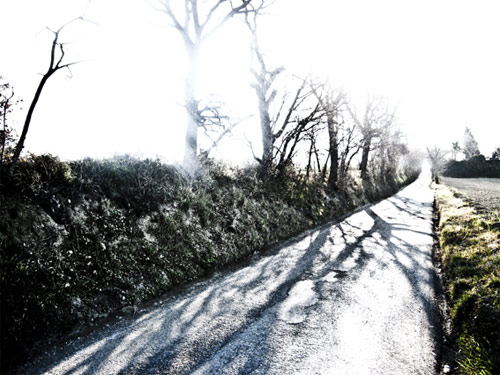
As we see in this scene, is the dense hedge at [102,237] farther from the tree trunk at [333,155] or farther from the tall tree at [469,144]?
the tall tree at [469,144]

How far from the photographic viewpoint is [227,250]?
732cm

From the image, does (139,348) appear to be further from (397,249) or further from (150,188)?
(397,249)

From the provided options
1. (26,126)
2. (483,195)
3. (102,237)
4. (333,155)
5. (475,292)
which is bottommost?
(475,292)

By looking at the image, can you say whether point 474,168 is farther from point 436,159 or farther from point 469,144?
point 469,144

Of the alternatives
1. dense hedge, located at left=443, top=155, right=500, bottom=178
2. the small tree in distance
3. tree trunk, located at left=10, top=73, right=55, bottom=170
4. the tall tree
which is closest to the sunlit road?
tree trunk, located at left=10, top=73, right=55, bottom=170

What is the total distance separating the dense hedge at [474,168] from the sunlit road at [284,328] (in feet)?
195

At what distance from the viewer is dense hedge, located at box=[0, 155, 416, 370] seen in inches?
153

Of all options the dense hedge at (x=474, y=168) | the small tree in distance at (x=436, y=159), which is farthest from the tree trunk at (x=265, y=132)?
the dense hedge at (x=474, y=168)

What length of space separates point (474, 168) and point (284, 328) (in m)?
64.8

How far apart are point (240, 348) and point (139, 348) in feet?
4.35

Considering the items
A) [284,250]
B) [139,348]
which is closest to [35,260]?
[139,348]

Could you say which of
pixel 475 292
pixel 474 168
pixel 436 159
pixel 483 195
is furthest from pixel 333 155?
pixel 474 168

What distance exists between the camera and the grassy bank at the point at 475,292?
3238 mm

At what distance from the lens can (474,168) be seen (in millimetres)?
52844
